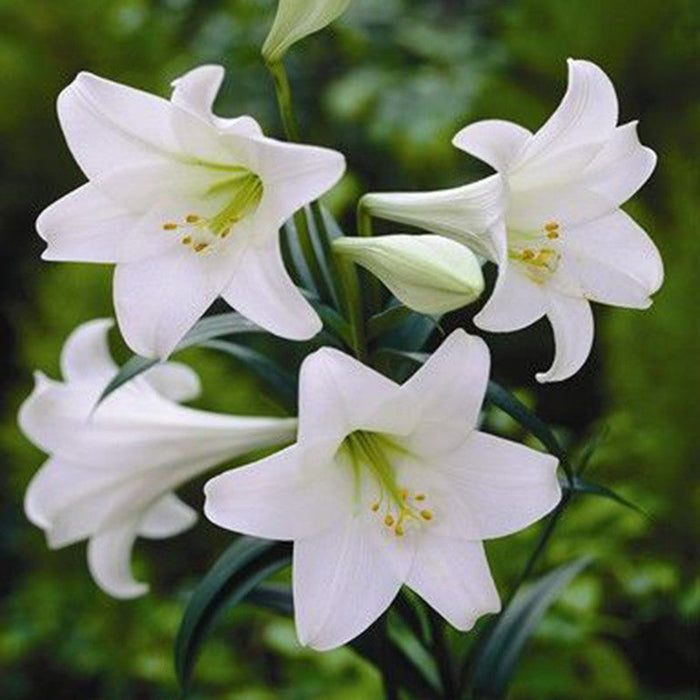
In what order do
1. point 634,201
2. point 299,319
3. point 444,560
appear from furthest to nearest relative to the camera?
1. point 634,201
2. point 444,560
3. point 299,319

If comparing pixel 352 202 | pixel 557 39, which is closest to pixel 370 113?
pixel 352 202

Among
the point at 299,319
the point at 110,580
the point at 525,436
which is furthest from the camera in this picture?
the point at 525,436

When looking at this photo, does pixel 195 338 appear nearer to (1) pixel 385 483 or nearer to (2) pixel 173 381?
(1) pixel 385 483

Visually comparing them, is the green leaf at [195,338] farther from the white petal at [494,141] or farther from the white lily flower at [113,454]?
the white petal at [494,141]

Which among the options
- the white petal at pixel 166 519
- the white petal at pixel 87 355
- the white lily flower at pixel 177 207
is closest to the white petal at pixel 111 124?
the white lily flower at pixel 177 207

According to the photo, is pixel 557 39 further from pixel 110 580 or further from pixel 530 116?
pixel 110 580

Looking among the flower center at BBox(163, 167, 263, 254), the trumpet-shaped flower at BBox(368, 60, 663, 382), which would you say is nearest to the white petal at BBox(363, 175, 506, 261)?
the trumpet-shaped flower at BBox(368, 60, 663, 382)

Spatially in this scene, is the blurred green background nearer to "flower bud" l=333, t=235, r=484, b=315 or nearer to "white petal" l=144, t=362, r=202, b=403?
"white petal" l=144, t=362, r=202, b=403

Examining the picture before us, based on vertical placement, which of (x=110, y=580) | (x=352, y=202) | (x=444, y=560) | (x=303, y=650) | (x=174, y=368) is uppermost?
(x=444, y=560)
